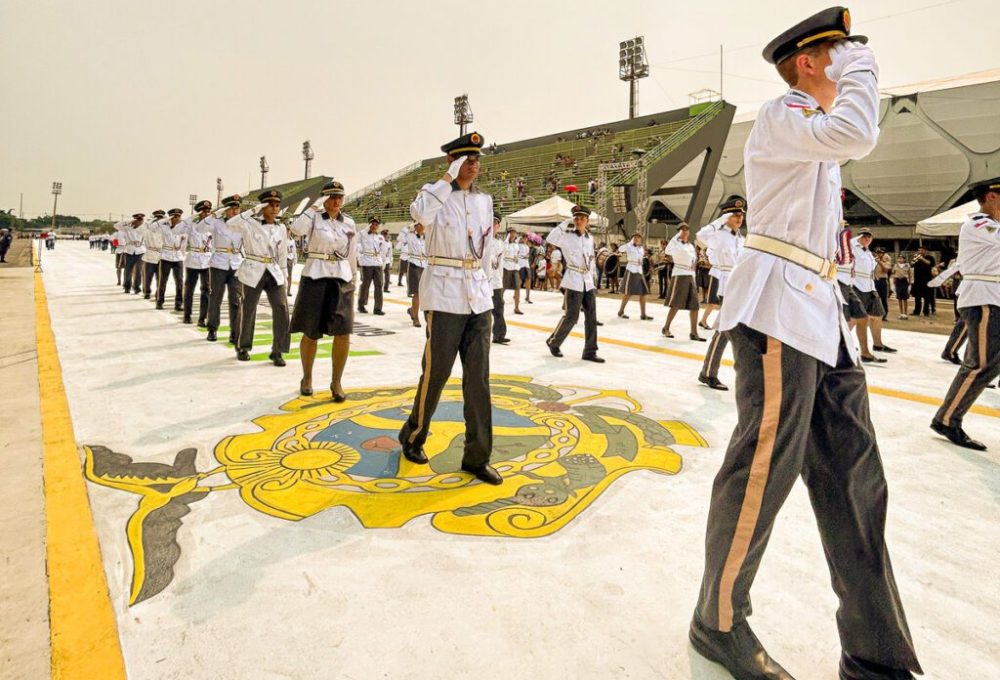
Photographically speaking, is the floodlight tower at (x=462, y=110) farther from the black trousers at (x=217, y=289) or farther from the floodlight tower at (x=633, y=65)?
the black trousers at (x=217, y=289)

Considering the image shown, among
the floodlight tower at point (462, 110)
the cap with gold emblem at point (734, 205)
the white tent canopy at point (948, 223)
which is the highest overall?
the floodlight tower at point (462, 110)

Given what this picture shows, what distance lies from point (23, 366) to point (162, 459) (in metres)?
3.75

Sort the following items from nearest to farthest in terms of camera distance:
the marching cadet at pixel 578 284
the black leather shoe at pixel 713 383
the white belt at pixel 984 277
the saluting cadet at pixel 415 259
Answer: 1. the white belt at pixel 984 277
2. the black leather shoe at pixel 713 383
3. the marching cadet at pixel 578 284
4. the saluting cadet at pixel 415 259

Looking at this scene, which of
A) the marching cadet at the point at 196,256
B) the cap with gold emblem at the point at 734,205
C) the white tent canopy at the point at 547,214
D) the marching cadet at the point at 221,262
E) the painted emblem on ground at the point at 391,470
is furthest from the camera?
the white tent canopy at the point at 547,214

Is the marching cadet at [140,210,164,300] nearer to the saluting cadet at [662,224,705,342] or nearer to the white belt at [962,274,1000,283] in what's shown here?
the saluting cadet at [662,224,705,342]

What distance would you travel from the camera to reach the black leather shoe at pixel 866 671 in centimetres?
146

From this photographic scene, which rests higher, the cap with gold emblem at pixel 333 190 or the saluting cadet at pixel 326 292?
the cap with gold emblem at pixel 333 190

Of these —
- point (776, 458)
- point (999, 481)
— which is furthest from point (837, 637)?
point (999, 481)

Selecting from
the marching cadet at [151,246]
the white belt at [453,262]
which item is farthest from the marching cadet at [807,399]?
the marching cadet at [151,246]

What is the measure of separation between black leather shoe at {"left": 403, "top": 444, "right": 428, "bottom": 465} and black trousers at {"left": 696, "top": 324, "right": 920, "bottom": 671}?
185 cm

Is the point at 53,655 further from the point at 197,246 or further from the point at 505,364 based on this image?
the point at 197,246

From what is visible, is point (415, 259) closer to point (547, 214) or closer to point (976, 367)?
point (547, 214)

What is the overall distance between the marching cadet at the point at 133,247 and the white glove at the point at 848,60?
15.3 m

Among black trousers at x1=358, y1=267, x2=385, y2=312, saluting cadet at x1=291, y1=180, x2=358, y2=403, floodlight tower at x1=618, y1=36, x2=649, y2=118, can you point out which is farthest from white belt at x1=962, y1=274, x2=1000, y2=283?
floodlight tower at x1=618, y1=36, x2=649, y2=118
